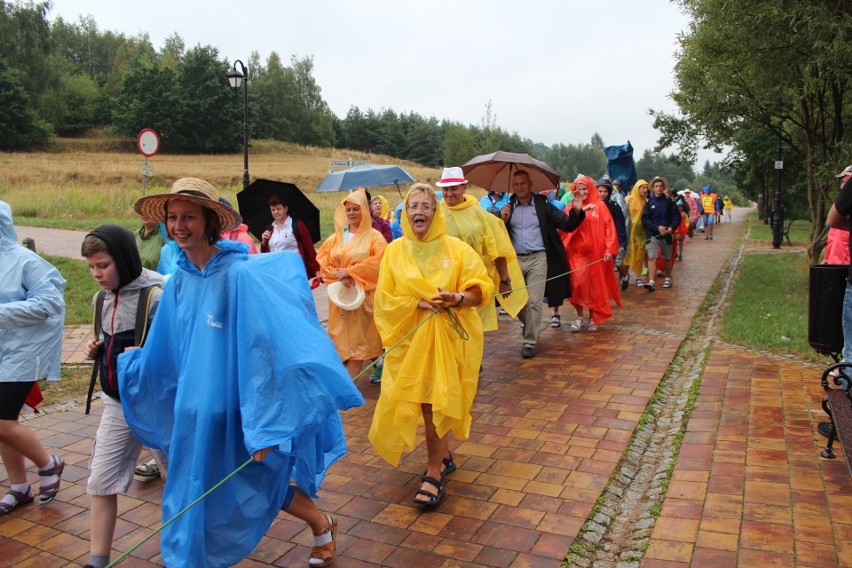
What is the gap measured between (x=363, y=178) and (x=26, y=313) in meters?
7.99

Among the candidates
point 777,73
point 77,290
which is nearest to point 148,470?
point 77,290

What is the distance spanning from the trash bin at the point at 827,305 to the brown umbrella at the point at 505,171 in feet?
11.7

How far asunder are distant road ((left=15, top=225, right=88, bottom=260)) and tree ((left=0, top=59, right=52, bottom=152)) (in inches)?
1687

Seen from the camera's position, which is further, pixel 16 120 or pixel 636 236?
pixel 16 120

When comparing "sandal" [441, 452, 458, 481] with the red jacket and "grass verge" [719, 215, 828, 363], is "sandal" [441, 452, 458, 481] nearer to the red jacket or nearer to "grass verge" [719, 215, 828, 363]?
the red jacket

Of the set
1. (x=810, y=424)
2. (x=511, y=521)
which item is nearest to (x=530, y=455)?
(x=511, y=521)

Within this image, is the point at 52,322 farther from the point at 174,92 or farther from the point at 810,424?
the point at 174,92

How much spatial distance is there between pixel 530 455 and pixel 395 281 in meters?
1.59

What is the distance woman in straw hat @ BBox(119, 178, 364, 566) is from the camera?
282cm

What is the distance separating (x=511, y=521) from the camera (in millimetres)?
3945

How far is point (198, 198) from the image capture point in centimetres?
298

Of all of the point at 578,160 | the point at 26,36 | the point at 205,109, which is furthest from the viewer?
the point at 578,160

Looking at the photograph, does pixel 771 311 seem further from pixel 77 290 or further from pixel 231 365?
pixel 77 290

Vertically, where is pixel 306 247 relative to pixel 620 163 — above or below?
below
